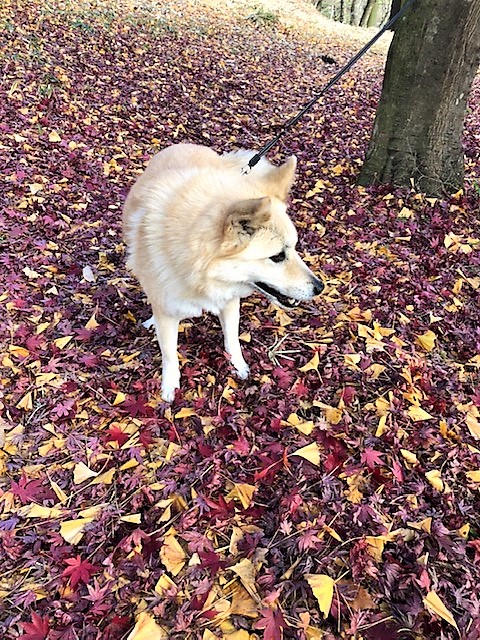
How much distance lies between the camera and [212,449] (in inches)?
112

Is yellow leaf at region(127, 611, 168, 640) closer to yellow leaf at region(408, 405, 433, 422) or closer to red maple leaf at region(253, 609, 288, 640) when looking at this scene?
red maple leaf at region(253, 609, 288, 640)

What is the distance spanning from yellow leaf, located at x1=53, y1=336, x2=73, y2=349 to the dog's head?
1.58m

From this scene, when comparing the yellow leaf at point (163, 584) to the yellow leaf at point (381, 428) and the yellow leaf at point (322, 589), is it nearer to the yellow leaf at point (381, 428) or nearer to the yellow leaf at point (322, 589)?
the yellow leaf at point (322, 589)

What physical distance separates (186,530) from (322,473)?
0.81 m

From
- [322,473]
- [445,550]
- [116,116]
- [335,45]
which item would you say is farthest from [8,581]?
[335,45]

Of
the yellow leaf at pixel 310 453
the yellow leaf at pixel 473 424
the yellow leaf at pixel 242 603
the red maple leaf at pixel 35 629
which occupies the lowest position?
the red maple leaf at pixel 35 629

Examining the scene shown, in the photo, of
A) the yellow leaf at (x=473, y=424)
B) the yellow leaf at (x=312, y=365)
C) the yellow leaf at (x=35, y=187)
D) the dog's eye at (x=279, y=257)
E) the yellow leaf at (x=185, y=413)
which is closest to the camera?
the dog's eye at (x=279, y=257)

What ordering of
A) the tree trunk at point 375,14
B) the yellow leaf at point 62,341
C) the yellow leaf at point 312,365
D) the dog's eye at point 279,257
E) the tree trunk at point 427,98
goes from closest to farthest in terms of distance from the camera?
the dog's eye at point 279,257 < the yellow leaf at point 312,365 < the yellow leaf at point 62,341 < the tree trunk at point 427,98 < the tree trunk at point 375,14

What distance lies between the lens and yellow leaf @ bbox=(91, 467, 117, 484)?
2.73 metres

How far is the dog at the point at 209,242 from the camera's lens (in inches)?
101

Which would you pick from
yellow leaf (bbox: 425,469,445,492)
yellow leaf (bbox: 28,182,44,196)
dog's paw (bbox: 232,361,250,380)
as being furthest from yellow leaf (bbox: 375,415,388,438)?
yellow leaf (bbox: 28,182,44,196)

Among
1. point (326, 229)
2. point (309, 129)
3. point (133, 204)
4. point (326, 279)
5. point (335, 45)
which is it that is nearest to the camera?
point (133, 204)

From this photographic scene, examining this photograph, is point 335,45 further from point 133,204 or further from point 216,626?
point 216,626

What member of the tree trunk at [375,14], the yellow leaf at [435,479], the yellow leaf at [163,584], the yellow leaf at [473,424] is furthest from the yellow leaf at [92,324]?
the tree trunk at [375,14]
